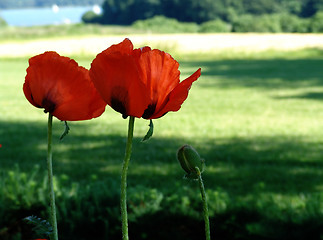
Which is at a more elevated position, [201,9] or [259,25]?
[201,9]

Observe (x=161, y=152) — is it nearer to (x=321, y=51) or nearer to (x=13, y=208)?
(x=13, y=208)

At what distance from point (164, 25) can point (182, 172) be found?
2262 inches

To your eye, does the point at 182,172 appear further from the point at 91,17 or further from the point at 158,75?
the point at 91,17

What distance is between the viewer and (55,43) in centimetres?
3388

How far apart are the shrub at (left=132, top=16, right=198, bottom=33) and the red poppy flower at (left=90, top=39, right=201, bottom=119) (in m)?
58.0

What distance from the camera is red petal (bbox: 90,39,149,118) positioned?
24.3 inches

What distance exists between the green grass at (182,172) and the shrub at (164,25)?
43.4 meters

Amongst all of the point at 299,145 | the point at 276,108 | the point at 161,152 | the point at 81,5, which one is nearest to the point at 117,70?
the point at 161,152

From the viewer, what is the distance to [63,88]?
66 centimetres

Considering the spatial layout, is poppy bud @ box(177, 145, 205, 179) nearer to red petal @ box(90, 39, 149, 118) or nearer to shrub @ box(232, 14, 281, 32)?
red petal @ box(90, 39, 149, 118)

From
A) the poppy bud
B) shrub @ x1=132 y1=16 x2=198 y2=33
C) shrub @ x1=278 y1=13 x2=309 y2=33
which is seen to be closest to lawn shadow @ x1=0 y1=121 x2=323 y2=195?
the poppy bud

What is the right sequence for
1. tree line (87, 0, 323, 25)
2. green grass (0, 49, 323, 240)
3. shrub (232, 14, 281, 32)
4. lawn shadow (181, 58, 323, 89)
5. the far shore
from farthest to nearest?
tree line (87, 0, 323, 25) → shrub (232, 14, 281, 32) → the far shore → lawn shadow (181, 58, 323, 89) → green grass (0, 49, 323, 240)

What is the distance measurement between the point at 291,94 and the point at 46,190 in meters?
10.5

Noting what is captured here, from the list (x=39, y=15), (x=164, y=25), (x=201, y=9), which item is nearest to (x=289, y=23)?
(x=164, y=25)
